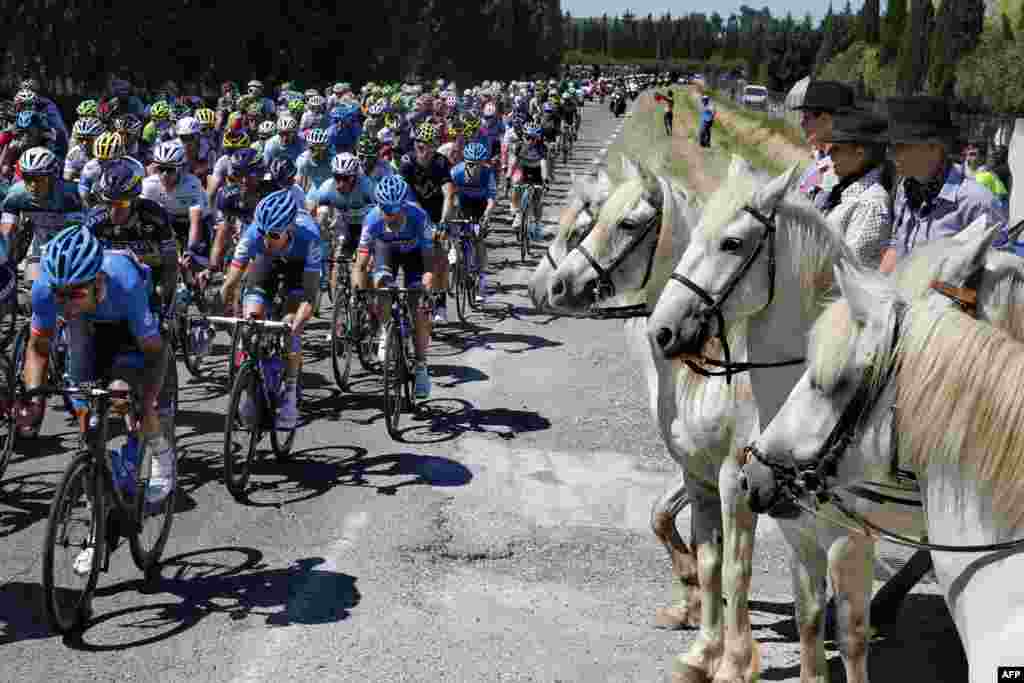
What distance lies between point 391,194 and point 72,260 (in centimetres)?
461

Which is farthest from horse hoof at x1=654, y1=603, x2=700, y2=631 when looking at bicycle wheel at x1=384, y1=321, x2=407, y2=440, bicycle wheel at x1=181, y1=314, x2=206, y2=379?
bicycle wheel at x1=181, y1=314, x2=206, y2=379

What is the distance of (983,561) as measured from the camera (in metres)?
3.19

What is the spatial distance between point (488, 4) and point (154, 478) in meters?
95.4

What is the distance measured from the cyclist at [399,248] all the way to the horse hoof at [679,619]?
4.61 m

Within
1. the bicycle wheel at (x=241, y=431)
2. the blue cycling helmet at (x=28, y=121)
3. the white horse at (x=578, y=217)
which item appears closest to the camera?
the white horse at (x=578, y=217)

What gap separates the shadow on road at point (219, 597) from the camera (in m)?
6.37

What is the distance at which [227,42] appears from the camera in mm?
46688

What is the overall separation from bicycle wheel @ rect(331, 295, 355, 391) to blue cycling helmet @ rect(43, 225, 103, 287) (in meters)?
4.92

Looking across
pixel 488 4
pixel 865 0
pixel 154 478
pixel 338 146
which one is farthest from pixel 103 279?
pixel 488 4

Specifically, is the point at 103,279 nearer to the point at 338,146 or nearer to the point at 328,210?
the point at 328,210

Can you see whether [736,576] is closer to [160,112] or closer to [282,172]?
[282,172]

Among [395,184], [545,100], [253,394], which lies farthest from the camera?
[545,100]

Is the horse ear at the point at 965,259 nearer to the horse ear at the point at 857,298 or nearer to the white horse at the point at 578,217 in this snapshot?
the horse ear at the point at 857,298

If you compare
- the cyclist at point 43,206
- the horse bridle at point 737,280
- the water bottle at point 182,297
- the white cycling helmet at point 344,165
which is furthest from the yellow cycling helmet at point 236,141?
the horse bridle at point 737,280
